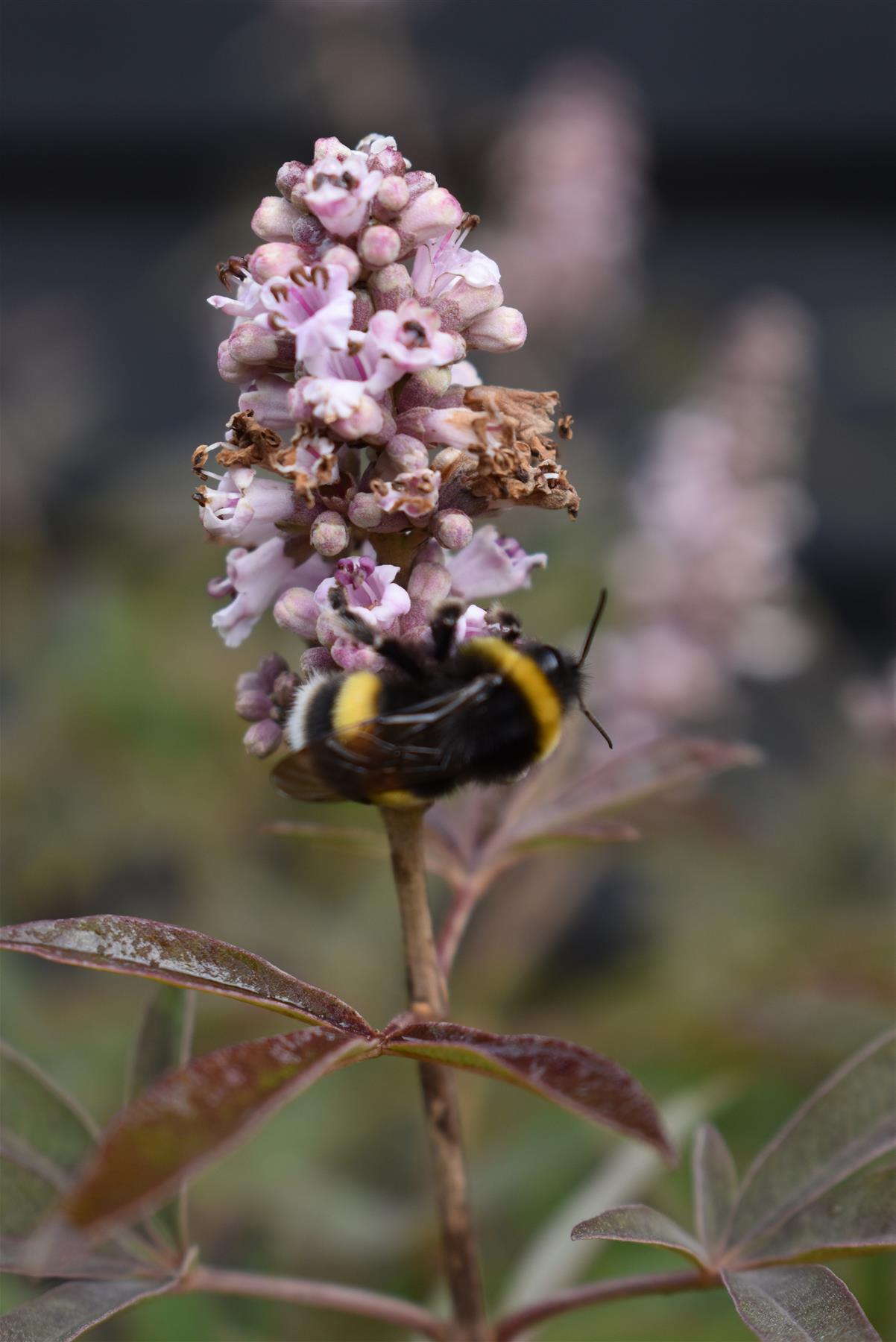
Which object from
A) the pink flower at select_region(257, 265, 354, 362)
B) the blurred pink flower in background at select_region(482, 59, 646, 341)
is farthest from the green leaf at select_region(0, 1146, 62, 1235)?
the blurred pink flower in background at select_region(482, 59, 646, 341)

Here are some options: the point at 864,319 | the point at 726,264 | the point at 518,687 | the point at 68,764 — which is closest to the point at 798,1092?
the point at 518,687

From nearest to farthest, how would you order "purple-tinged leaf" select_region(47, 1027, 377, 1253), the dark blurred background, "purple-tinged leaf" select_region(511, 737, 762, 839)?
"purple-tinged leaf" select_region(47, 1027, 377, 1253), "purple-tinged leaf" select_region(511, 737, 762, 839), the dark blurred background

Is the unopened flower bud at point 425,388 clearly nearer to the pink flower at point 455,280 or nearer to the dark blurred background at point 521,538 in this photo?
the pink flower at point 455,280

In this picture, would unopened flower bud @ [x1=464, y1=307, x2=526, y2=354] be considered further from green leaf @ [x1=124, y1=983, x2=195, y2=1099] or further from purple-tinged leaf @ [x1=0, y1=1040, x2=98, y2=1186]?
purple-tinged leaf @ [x1=0, y1=1040, x2=98, y2=1186]

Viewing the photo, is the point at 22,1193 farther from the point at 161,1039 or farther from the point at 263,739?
the point at 263,739

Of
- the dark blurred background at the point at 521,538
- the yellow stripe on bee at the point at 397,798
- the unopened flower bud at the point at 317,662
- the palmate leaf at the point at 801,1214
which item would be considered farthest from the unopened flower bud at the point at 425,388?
the dark blurred background at the point at 521,538

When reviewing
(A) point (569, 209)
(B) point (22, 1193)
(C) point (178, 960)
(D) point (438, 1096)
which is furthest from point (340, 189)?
(A) point (569, 209)

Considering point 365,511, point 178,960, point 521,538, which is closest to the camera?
point 178,960
